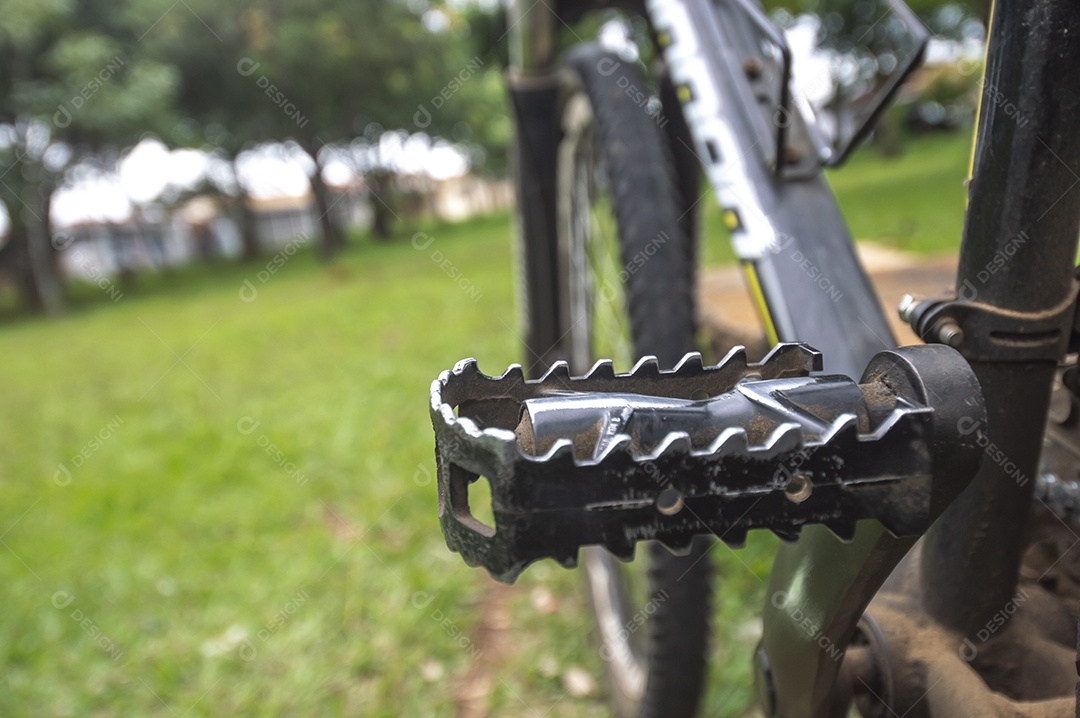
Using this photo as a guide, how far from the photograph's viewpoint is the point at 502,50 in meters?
2.10

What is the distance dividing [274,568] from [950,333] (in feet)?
6.71

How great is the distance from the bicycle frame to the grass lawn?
0.98m

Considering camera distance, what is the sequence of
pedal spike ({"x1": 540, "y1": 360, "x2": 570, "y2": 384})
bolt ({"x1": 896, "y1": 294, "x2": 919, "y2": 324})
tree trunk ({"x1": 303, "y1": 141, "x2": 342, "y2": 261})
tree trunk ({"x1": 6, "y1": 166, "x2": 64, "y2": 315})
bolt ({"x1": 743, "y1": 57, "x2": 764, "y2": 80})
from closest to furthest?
pedal spike ({"x1": 540, "y1": 360, "x2": 570, "y2": 384}), bolt ({"x1": 896, "y1": 294, "x2": 919, "y2": 324}), bolt ({"x1": 743, "y1": 57, "x2": 764, "y2": 80}), tree trunk ({"x1": 6, "y1": 166, "x2": 64, "y2": 315}), tree trunk ({"x1": 303, "y1": 141, "x2": 342, "y2": 261})

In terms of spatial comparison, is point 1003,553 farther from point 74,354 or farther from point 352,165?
point 352,165

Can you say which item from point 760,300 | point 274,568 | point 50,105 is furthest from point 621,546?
point 50,105

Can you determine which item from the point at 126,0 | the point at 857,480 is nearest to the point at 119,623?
the point at 857,480

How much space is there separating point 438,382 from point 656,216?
816 millimetres

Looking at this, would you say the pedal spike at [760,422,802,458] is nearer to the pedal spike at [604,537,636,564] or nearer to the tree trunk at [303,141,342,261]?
the pedal spike at [604,537,636,564]

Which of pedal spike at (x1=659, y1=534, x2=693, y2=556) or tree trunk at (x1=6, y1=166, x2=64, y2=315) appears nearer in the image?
pedal spike at (x1=659, y1=534, x2=693, y2=556)

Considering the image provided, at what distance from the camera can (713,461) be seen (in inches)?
16.6

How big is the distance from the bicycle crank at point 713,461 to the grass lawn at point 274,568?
126 cm

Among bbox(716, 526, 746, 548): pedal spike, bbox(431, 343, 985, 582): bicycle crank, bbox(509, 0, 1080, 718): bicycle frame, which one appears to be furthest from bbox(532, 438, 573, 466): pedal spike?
bbox(509, 0, 1080, 718): bicycle frame

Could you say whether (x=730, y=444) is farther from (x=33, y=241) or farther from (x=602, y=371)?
(x=33, y=241)

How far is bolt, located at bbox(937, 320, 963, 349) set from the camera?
1.98 feet
